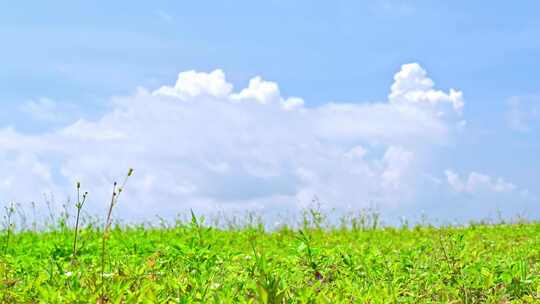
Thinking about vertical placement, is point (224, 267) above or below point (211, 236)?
below

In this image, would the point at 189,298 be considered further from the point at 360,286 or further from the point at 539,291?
the point at 539,291

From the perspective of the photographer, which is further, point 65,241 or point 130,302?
point 65,241

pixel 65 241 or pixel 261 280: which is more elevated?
pixel 65 241

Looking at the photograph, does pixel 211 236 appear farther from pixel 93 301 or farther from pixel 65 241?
pixel 93 301

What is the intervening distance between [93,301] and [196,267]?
1.65m

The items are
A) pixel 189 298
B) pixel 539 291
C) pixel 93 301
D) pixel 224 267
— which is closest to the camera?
pixel 93 301

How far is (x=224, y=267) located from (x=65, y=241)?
4183mm

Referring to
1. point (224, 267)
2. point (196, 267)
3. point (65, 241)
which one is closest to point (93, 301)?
point (196, 267)

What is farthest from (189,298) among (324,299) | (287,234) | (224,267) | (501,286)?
(287,234)

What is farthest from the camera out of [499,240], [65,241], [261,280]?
[499,240]

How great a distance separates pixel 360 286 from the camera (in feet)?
19.5

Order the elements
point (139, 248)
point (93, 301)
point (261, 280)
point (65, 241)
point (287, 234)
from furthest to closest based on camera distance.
→ point (287, 234), point (65, 241), point (139, 248), point (93, 301), point (261, 280)

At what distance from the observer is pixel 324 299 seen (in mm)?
4449

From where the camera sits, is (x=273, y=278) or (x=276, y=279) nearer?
(x=273, y=278)
